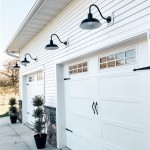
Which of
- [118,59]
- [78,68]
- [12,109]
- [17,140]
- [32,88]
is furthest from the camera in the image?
[12,109]

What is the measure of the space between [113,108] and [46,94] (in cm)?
308

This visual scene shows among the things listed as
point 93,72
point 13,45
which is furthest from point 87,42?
point 13,45

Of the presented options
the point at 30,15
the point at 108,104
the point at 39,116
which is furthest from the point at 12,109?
the point at 108,104

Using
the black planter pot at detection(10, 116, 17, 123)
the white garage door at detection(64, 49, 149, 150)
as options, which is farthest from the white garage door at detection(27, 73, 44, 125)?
the white garage door at detection(64, 49, 149, 150)

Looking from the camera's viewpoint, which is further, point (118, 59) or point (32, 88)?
point (32, 88)

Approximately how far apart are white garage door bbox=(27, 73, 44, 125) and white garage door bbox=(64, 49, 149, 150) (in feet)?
7.55

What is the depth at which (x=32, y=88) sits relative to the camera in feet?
26.9

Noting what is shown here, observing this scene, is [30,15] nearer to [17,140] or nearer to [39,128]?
[39,128]

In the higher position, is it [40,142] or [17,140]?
[40,142]

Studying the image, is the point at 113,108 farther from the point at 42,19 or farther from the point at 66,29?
the point at 42,19

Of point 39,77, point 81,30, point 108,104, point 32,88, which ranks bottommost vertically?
point 108,104

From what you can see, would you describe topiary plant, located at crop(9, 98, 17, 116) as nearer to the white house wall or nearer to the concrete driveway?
the concrete driveway

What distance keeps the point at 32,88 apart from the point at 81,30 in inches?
181

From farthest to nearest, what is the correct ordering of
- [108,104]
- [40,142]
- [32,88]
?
[32,88], [40,142], [108,104]
